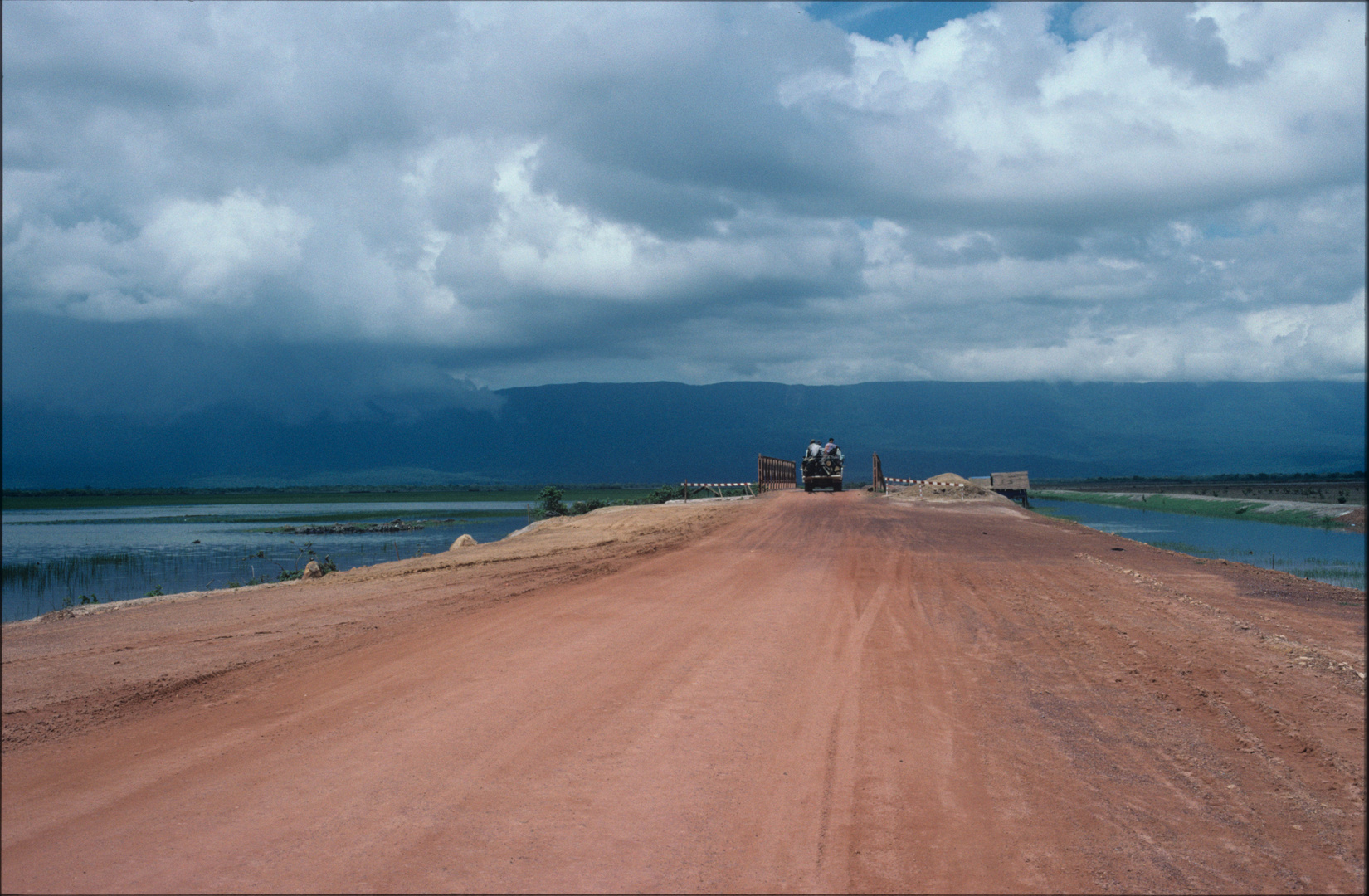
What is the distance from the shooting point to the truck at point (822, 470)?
1668 inches

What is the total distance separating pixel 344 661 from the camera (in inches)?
329

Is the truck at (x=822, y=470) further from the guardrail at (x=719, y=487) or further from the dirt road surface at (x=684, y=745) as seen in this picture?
the dirt road surface at (x=684, y=745)

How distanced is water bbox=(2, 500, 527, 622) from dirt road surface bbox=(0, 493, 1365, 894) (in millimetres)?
12272

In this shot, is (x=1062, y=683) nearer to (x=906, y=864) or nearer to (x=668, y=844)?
(x=906, y=864)

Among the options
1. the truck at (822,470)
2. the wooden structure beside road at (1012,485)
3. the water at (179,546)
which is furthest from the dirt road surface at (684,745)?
the wooden structure beside road at (1012,485)

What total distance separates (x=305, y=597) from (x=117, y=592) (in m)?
14.1

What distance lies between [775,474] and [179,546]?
30.4 m

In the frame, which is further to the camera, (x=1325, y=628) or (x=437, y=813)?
(x=1325, y=628)

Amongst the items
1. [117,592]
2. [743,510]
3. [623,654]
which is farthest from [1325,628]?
[117,592]

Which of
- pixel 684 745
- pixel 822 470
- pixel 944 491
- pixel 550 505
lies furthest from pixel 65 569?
pixel 944 491

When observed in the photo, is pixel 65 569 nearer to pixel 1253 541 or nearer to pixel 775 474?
pixel 775 474

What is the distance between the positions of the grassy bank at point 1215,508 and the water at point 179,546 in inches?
1494

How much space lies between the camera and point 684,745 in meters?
6.35

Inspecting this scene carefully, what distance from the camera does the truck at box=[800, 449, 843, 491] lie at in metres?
42.4
